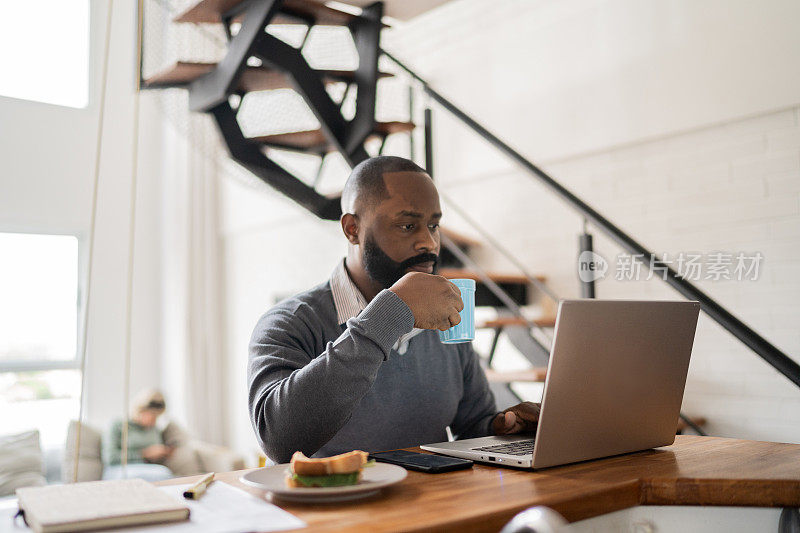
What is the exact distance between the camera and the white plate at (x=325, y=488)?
861 mm

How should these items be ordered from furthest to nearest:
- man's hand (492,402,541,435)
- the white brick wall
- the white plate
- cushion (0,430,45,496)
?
1. cushion (0,430,45,496)
2. the white brick wall
3. man's hand (492,402,541,435)
4. the white plate

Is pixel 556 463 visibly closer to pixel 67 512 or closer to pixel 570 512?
pixel 570 512

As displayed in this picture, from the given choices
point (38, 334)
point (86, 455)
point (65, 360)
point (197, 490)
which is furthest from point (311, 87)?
point (65, 360)

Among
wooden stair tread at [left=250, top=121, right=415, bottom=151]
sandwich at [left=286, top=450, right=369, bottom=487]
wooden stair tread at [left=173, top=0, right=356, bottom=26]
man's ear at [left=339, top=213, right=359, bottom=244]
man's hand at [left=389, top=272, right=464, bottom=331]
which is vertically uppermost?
wooden stair tread at [left=173, top=0, right=356, bottom=26]

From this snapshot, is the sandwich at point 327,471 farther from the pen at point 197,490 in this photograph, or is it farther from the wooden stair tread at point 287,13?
the wooden stair tread at point 287,13

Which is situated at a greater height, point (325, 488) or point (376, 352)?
point (376, 352)

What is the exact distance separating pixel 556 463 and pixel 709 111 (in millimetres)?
2220

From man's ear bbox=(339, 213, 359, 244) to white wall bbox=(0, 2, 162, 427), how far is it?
4.21 metres

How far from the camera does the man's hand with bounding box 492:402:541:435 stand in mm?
1395

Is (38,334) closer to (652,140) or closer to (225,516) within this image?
(652,140)

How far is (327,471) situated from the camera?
0.89 metres

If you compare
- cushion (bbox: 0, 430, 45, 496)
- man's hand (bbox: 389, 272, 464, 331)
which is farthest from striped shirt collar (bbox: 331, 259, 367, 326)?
cushion (bbox: 0, 430, 45, 496)

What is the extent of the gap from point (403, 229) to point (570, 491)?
2.37ft

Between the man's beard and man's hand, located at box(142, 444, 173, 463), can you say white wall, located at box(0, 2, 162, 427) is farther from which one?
the man's beard
